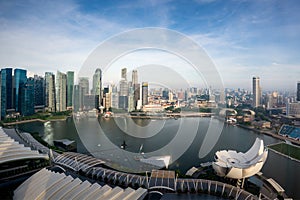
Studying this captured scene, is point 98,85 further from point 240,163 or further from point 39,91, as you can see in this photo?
point 240,163

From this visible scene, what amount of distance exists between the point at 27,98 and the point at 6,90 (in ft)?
2.91

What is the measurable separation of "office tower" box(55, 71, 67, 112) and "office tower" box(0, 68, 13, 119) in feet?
6.80

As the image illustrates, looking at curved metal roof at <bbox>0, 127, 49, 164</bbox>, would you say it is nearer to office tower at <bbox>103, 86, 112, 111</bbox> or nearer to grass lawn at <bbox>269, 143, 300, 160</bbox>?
grass lawn at <bbox>269, 143, 300, 160</bbox>

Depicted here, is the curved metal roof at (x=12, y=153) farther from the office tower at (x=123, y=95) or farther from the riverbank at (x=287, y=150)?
the office tower at (x=123, y=95)

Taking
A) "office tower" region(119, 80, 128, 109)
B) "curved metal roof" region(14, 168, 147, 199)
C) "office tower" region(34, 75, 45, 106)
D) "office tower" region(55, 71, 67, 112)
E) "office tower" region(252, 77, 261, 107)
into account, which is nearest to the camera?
"curved metal roof" region(14, 168, 147, 199)

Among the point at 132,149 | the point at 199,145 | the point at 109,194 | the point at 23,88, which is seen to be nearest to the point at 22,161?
the point at 109,194

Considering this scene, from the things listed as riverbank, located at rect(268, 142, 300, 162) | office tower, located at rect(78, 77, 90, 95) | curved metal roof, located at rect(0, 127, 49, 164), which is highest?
office tower, located at rect(78, 77, 90, 95)

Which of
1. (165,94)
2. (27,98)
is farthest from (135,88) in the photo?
(27,98)

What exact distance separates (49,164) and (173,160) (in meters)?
2.04

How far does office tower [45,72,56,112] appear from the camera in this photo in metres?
10.5

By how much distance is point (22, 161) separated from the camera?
2.69 metres

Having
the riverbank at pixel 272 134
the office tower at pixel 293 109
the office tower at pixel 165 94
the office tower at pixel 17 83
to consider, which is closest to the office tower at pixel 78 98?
the office tower at pixel 17 83

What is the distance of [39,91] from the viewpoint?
35.6ft

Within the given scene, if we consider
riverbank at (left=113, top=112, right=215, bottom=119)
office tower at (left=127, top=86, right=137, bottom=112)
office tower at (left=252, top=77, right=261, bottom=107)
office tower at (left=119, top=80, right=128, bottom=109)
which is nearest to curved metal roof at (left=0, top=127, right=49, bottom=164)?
riverbank at (left=113, top=112, right=215, bottom=119)
